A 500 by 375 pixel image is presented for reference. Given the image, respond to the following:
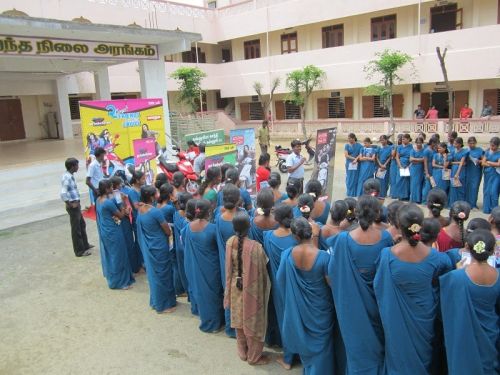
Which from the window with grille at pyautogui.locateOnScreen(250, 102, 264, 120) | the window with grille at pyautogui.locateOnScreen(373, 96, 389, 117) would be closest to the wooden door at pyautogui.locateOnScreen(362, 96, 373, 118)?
the window with grille at pyautogui.locateOnScreen(373, 96, 389, 117)

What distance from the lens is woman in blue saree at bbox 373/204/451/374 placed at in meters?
2.75

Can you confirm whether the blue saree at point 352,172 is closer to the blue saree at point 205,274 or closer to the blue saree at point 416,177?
the blue saree at point 416,177

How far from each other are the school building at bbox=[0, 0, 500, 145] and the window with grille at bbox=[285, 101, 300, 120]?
7 cm

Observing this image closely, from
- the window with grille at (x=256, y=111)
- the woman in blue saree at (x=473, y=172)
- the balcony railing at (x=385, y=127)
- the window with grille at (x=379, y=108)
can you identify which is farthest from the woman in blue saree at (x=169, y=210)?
the window with grille at (x=256, y=111)

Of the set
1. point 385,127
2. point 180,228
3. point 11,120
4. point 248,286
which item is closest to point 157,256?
Answer: point 180,228

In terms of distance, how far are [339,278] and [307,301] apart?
36 cm

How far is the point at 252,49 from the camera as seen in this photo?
2638 cm

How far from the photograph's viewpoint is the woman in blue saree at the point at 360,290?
303 centimetres

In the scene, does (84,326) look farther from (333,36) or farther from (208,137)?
(333,36)

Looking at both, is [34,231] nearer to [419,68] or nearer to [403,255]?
[403,255]

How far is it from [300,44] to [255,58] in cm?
313

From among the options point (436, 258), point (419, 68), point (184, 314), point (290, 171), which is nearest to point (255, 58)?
point (419, 68)

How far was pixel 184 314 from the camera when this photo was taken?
4.91m

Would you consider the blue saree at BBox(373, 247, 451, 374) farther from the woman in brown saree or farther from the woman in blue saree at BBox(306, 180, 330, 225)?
the woman in blue saree at BBox(306, 180, 330, 225)
